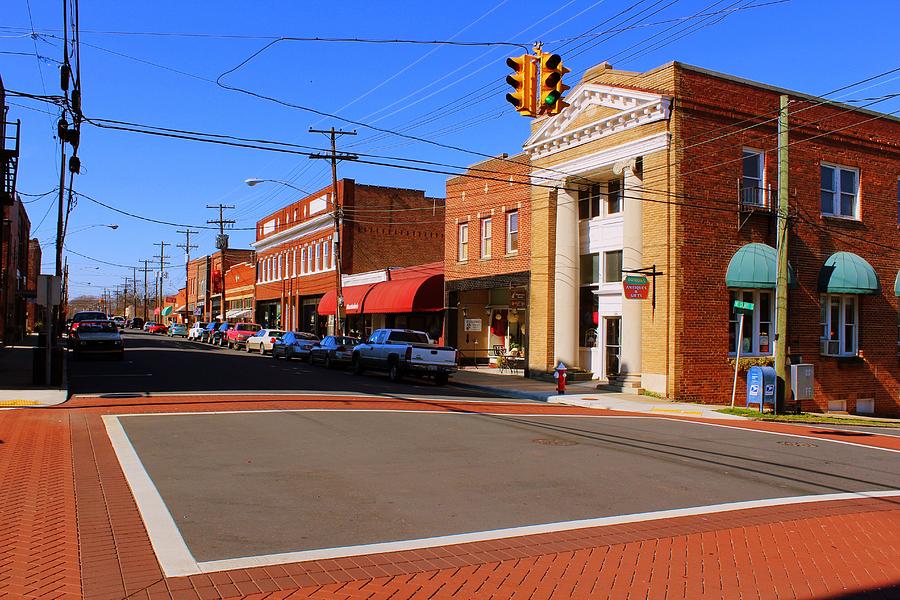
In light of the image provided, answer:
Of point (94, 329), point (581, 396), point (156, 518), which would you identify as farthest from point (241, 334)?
point (156, 518)

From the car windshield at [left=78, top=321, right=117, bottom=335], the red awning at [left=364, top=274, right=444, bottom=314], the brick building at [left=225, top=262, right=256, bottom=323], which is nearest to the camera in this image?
the car windshield at [left=78, top=321, right=117, bottom=335]

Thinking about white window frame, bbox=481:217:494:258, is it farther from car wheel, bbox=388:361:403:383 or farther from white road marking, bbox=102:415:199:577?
white road marking, bbox=102:415:199:577

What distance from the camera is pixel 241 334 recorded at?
5028cm

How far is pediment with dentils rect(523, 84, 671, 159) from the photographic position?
76.2 ft

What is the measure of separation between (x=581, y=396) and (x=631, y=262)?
4.51 metres

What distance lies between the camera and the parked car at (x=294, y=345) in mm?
37438

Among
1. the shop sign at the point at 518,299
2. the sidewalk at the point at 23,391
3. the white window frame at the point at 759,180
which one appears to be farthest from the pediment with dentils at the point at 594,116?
the sidewalk at the point at 23,391

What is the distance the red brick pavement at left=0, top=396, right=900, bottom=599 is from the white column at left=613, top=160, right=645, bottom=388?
1472 centimetres

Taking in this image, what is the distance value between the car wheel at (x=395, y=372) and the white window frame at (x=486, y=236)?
8.01m

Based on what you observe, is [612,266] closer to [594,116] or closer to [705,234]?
[705,234]

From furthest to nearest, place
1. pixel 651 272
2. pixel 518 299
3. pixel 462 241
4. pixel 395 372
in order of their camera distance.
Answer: pixel 462 241 < pixel 518 299 < pixel 395 372 < pixel 651 272

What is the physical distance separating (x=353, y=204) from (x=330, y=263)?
4659 millimetres

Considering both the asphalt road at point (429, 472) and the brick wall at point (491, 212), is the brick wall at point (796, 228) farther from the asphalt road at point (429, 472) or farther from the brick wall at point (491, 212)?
the asphalt road at point (429, 472)

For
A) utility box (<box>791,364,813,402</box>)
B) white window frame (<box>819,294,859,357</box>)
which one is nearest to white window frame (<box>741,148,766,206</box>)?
white window frame (<box>819,294,859,357</box>)
